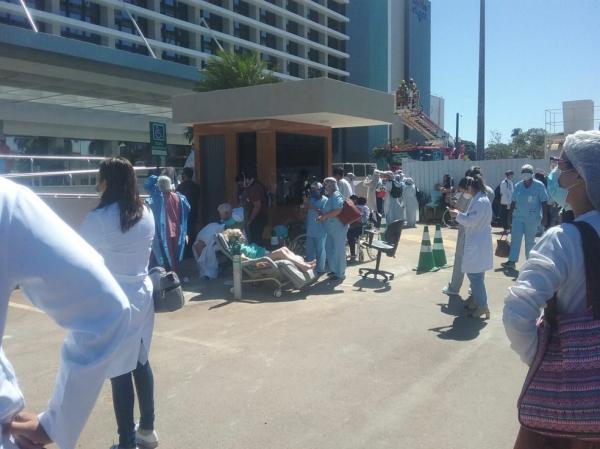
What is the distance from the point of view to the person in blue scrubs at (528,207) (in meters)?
9.88

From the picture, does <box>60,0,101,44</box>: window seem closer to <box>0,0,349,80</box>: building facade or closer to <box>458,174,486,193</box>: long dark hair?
<box>0,0,349,80</box>: building facade

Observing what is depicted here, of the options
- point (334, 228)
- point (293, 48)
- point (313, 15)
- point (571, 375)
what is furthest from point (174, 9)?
point (571, 375)

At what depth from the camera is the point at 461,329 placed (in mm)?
6594

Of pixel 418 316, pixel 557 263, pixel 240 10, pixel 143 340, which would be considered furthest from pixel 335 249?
pixel 240 10

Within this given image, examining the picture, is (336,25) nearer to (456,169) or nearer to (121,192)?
(456,169)

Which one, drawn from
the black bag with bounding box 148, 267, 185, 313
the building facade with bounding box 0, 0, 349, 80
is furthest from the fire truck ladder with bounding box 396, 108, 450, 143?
the black bag with bounding box 148, 267, 185, 313

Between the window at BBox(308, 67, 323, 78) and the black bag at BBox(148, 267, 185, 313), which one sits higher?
the window at BBox(308, 67, 323, 78)

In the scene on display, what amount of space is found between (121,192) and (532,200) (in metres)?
8.23

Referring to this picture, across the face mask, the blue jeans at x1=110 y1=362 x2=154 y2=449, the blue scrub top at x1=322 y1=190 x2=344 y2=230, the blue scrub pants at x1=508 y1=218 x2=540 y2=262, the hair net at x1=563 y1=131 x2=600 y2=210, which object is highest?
the hair net at x1=563 y1=131 x2=600 y2=210

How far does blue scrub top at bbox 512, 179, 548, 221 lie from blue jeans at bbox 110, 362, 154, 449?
26.7ft

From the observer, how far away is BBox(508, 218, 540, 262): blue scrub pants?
32.6ft

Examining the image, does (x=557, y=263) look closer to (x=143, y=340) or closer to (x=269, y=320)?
(x=143, y=340)

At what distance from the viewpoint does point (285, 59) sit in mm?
64750

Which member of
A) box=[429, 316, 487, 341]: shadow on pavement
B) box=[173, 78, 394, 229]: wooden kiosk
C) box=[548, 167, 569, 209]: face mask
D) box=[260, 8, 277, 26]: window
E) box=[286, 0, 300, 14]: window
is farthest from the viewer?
box=[286, 0, 300, 14]: window
